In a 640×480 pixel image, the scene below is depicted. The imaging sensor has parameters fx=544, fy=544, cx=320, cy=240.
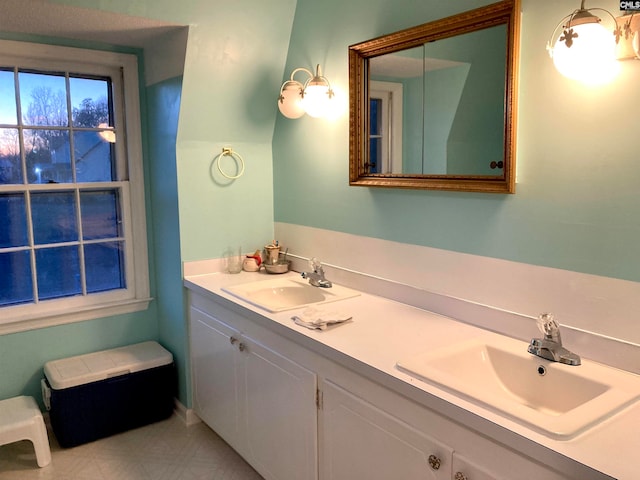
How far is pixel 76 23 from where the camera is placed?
2.51 metres

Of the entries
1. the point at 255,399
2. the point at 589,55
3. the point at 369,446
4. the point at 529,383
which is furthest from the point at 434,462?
the point at 589,55

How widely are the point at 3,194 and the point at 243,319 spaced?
1.50m

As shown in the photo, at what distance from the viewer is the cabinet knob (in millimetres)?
1452

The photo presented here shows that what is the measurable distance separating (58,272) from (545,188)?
8.37 feet

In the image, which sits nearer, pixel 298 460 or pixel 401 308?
pixel 298 460

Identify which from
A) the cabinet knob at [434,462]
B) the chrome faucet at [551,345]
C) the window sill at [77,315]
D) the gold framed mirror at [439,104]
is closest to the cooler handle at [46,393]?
the window sill at [77,315]

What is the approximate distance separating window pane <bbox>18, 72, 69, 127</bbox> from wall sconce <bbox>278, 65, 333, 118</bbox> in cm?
122

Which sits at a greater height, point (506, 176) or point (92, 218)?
point (506, 176)

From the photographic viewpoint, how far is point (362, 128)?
242 cm

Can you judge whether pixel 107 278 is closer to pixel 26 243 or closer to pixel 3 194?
pixel 26 243

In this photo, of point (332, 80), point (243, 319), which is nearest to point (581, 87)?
point (332, 80)

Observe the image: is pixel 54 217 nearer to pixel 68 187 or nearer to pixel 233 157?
pixel 68 187

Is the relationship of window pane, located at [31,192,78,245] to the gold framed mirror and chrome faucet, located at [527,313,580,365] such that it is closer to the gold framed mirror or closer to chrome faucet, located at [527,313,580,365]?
the gold framed mirror

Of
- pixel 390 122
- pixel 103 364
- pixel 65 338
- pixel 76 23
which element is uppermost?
pixel 76 23
